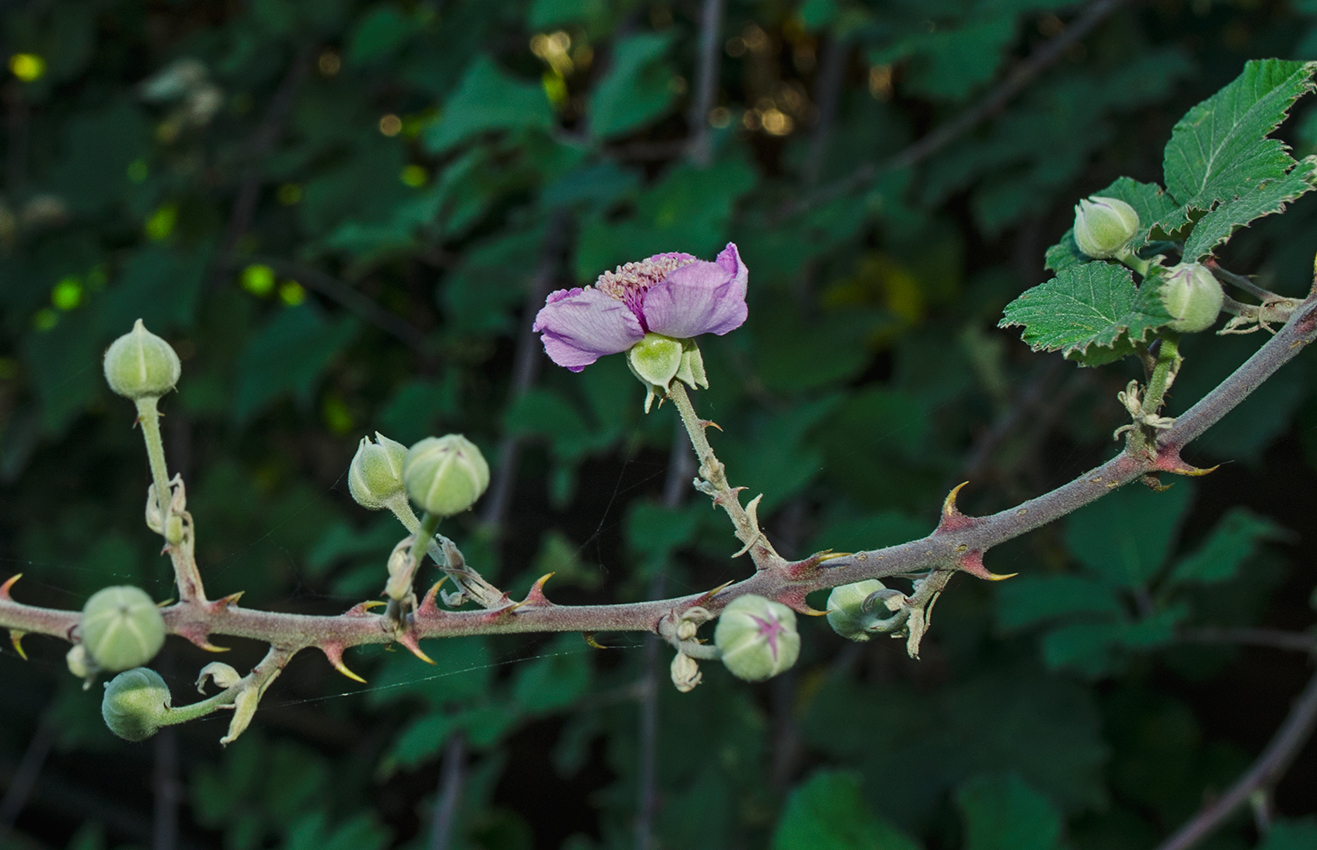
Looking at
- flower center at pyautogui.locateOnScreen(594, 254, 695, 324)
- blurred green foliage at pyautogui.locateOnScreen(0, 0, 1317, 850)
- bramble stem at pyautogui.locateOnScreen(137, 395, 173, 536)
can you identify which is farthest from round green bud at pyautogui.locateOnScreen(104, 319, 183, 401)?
blurred green foliage at pyautogui.locateOnScreen(0, 0, 1317, 850)

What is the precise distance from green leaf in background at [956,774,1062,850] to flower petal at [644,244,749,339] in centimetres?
127

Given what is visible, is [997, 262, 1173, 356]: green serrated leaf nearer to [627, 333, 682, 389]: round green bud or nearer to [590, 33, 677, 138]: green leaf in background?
[627, 333, 682, 389]: round green bud

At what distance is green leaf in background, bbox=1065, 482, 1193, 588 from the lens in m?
1.92

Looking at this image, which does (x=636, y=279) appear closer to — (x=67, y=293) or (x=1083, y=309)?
(x=1083, y=309)

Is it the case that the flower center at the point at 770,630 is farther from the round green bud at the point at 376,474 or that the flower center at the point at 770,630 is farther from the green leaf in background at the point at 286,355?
the green leaf in background at the point at 286,355

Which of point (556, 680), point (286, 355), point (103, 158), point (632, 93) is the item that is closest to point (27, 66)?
point (103, 158)

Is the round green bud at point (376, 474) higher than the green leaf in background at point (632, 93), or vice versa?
the green leaf in background at point (632, 93)

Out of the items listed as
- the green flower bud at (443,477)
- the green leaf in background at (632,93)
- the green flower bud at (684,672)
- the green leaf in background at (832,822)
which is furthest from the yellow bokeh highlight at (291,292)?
the green flower bud at (684,672)

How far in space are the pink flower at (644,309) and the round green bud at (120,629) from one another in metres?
0.36

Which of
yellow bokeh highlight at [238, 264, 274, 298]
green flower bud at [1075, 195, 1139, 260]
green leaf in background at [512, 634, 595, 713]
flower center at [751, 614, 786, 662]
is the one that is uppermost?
yellow bokeh highlight at [238, 264, 274, 298]

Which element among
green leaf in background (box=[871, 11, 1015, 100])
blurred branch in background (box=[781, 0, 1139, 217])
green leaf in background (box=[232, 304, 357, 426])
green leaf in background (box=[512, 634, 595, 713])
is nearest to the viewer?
green leaf in background (box=[512, 634, 595, 713])

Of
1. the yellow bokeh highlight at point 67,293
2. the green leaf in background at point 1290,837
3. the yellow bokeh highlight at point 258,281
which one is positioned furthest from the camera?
the yellow bokeh highlight at point 258,281

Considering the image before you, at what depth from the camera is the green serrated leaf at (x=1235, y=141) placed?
0.80 m

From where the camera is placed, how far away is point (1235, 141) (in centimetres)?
84
